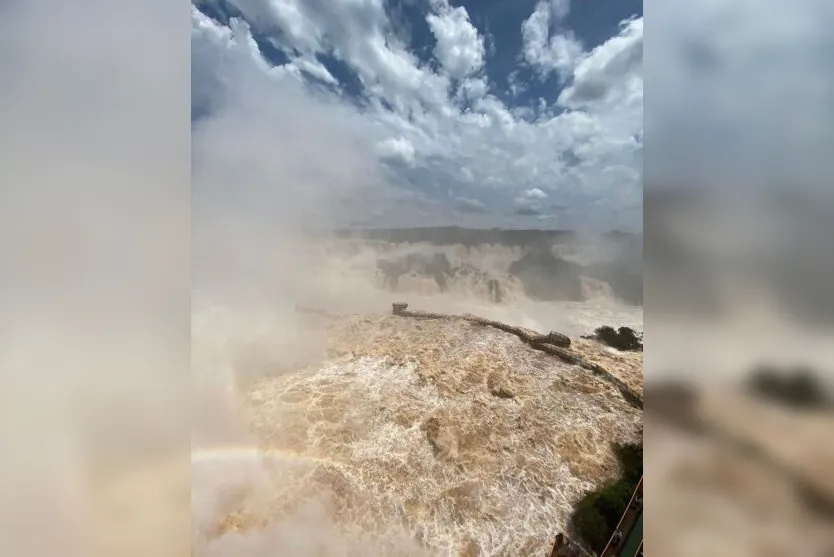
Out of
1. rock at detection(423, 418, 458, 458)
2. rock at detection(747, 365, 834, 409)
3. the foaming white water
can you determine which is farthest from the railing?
rock at detection(747, 365, 834, 409)

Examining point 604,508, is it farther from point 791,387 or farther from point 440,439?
point 791,387

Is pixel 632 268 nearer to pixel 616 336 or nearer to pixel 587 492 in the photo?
pixel 616 336

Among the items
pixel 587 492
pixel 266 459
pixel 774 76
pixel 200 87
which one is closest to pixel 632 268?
pixel 587 492

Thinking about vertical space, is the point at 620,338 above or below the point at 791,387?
below

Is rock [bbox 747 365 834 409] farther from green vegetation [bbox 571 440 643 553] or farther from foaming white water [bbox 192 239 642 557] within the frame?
foaming white water [bbox 192 239 642 557]

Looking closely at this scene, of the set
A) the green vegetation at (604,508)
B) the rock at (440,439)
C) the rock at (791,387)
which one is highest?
the rock at (791,387)

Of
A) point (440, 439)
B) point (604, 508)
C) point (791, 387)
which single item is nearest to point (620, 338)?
point (604, 508)

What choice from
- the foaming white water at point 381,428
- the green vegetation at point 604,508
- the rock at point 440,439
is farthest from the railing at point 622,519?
the rock at point 440,439

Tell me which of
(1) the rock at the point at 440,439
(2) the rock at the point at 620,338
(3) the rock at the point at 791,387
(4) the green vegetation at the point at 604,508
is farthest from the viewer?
(2) the rock at the point at 620,338

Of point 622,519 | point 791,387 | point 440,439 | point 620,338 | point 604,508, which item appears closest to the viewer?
point 791,387

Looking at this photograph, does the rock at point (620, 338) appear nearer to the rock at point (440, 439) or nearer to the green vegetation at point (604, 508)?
the green vegetation at point (604, 508)
